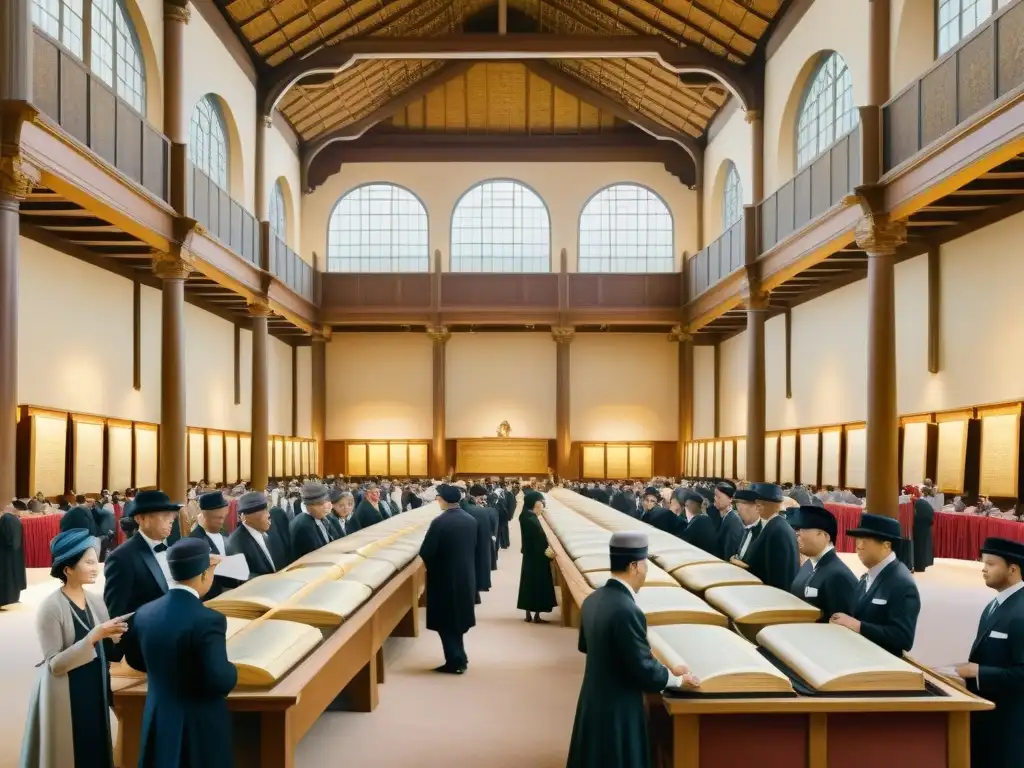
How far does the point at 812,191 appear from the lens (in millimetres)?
20953

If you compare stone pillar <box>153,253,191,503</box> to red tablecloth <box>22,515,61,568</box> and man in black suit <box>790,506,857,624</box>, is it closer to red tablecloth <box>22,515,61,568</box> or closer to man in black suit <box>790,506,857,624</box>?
red tablecloth <box>22,515,61,568</box>

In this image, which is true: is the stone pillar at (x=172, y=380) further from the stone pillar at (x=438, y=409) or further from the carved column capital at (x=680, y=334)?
the carved column capital at (x=680, y=334)

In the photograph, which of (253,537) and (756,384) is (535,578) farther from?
(756,384)

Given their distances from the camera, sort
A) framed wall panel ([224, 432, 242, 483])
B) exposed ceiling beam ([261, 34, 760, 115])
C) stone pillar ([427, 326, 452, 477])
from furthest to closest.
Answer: stone pillar ([427, 326, 452, 477])
framed wall panel ([224, 432, 242, 483])
exposed ceiling beam ([261, 34, 760, 115])

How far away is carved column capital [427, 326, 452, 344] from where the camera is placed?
3450cm

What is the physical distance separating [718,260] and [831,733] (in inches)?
1016

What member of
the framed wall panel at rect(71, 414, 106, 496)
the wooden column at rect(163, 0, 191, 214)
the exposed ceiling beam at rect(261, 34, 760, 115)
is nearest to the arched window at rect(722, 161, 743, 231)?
the exposed ceiling beam at rect(261, 34, 760, 115)

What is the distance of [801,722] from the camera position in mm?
4359

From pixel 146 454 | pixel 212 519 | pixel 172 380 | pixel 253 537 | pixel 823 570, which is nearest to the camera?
pixel 823 570

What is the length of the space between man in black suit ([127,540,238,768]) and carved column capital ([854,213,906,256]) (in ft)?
50.0

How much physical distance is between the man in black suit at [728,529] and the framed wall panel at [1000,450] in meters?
7.75

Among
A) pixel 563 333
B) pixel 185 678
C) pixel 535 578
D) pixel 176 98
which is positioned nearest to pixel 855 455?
pixel 535 578

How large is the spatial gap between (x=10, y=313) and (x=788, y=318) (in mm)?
21236

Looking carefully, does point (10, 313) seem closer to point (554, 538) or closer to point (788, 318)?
point (554, 538)
